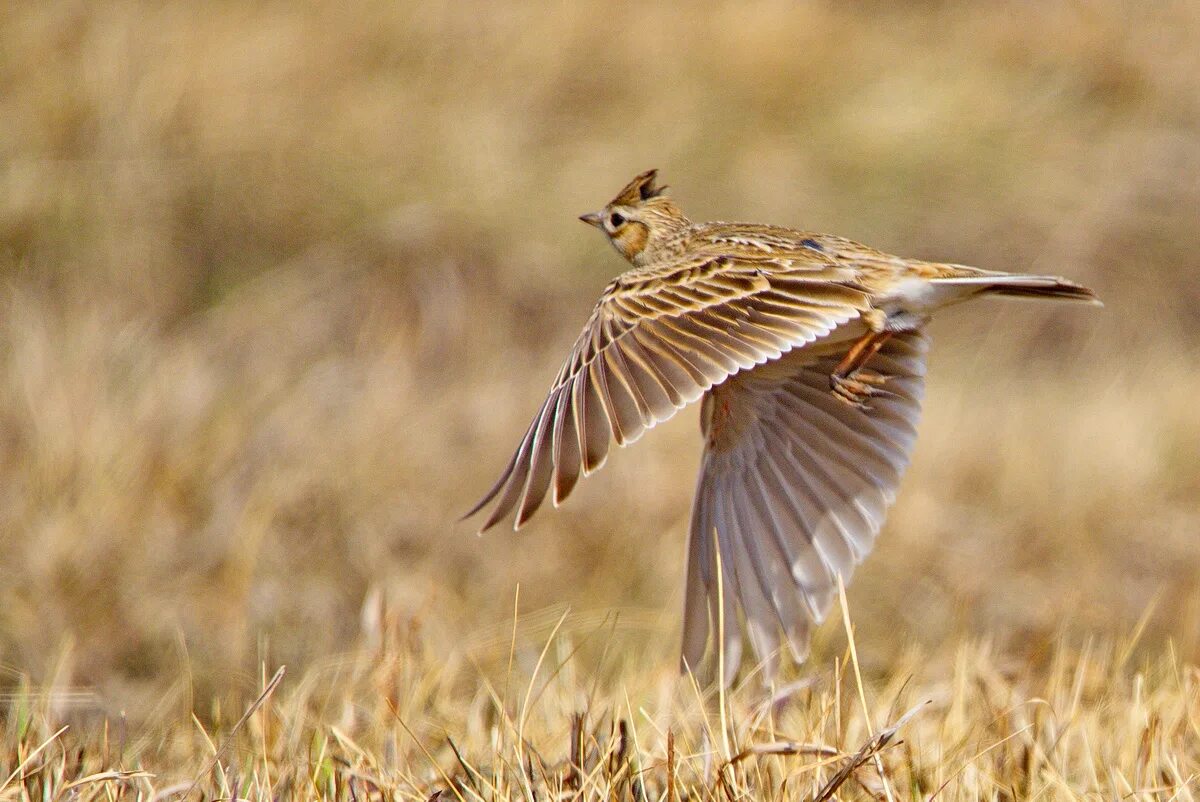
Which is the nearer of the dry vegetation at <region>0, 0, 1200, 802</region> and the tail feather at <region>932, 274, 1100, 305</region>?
the dry vegetation at <region>0, 0, 1200, 802</region>

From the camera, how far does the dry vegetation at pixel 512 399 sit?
320 centimetres

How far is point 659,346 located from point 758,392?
2.83 feet

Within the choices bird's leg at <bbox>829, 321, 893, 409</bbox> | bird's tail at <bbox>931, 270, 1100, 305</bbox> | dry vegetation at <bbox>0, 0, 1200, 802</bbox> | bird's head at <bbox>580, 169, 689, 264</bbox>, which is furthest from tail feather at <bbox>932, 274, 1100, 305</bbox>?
bird's head at <bbox>580, 169, 689, 264</bbox>

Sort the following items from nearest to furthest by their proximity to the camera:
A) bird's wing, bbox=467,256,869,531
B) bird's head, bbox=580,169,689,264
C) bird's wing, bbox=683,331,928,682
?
1. bird's wing, bbox=467,256,869,531
2. bird's wing, bbox=683,331,928,682
3. bird's head, bbox=580,169,689,264

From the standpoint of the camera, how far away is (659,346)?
3.23 m

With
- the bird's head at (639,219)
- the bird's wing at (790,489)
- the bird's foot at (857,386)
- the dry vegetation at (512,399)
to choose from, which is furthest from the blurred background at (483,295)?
the bird's head at (639,219)

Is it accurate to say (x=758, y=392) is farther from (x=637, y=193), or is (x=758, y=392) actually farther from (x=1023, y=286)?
(x=1023, y=286)

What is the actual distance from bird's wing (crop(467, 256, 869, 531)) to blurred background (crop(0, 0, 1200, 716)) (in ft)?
2.28

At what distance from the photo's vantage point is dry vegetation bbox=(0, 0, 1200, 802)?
3195 millimetres

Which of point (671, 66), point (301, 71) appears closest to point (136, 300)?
point (301, 71)

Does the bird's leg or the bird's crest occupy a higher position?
the bird's crest

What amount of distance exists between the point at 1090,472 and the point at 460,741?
4980mm

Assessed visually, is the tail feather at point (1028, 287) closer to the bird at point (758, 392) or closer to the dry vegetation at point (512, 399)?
the bird at point (758, 392)

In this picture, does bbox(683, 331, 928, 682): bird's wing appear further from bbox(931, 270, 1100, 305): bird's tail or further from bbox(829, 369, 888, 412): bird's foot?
bbox(931, 270, 1100, 305): bird's tail
